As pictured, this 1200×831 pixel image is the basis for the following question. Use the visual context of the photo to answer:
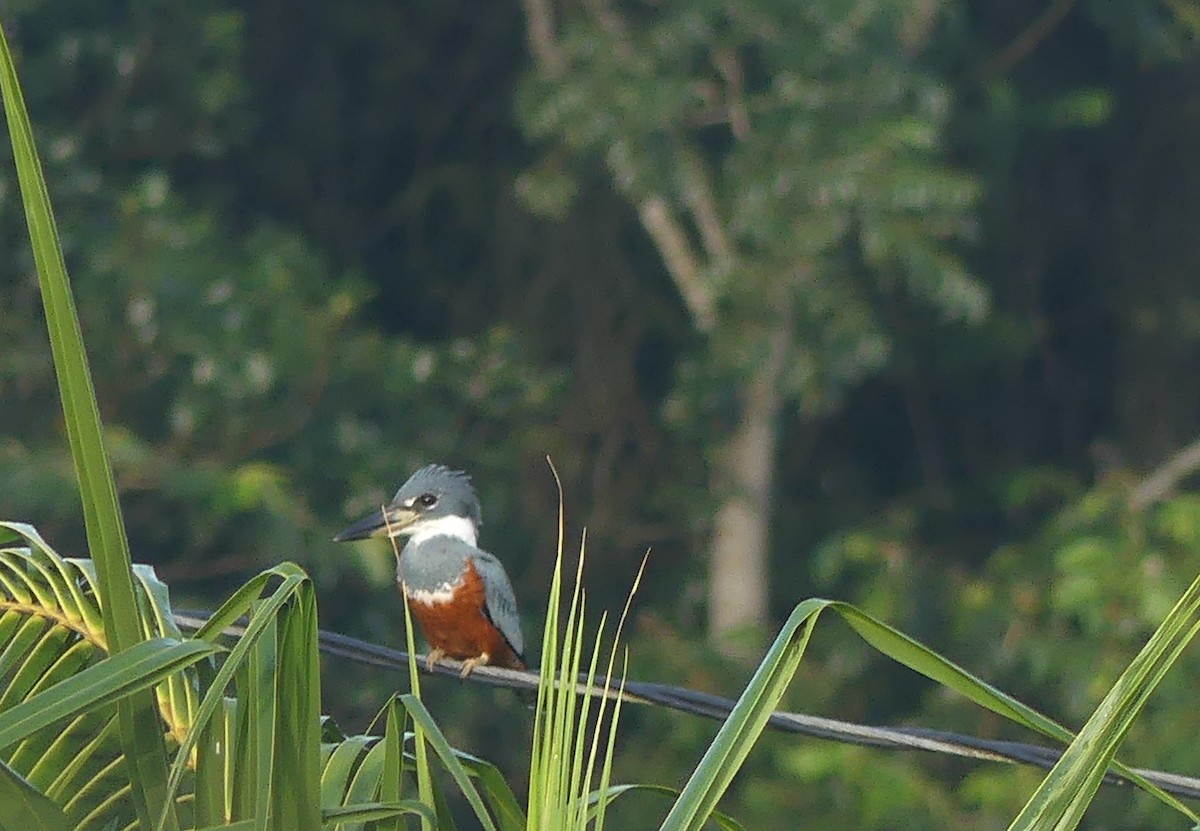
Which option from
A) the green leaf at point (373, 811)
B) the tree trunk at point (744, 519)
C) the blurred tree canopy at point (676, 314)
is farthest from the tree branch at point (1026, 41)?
the green leaf at point (373, 811)

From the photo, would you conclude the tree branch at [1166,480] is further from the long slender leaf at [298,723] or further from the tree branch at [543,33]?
the long slender leaf at [298,723]

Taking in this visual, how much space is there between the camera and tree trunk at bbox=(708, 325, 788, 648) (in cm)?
965

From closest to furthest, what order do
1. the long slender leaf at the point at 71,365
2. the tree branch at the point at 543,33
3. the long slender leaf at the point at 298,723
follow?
the long slender leaf at the point at 71,365
the long slender leaf at the point at 298,723
the tree branch at the point at 543,33

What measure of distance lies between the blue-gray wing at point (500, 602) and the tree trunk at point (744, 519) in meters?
5.30

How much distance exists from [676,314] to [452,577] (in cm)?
648

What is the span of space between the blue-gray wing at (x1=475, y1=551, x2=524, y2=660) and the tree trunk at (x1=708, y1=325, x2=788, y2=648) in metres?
5.30

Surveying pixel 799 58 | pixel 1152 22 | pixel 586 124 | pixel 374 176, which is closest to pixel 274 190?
pixel 374 176

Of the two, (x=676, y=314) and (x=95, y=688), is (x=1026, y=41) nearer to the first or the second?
(x=676, y=314)

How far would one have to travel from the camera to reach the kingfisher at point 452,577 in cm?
417

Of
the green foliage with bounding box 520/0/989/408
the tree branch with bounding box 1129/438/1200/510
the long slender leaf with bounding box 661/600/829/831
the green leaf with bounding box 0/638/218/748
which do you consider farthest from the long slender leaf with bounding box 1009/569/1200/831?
the tree branch with bounding box 1129/438/1200/510

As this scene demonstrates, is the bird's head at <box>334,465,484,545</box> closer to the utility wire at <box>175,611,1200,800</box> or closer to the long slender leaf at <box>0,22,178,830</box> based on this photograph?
the utility wire at <box>175,611,1200,800</box>

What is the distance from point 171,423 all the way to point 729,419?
8.33ft

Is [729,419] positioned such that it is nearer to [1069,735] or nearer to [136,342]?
[136,342]

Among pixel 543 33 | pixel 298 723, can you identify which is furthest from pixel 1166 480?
pixel 298 723
